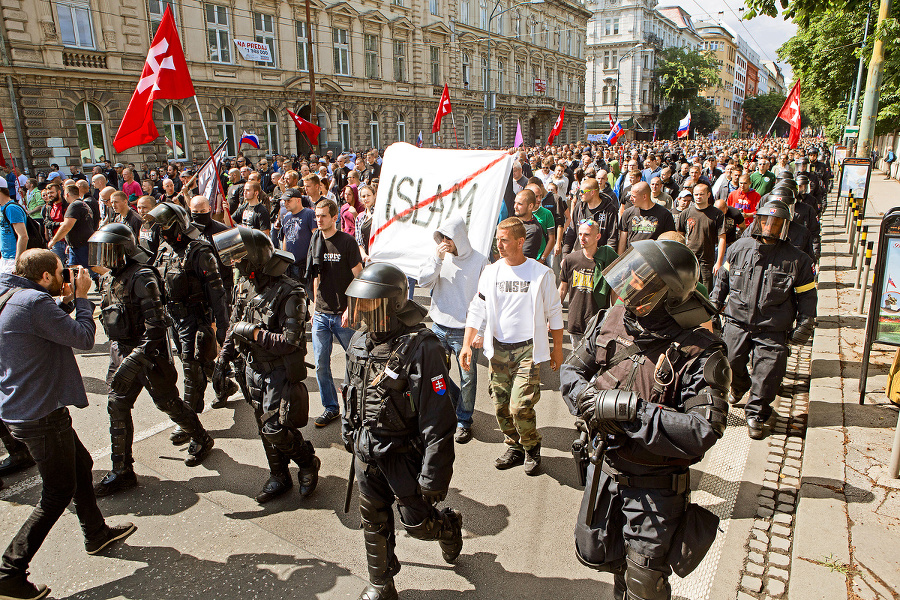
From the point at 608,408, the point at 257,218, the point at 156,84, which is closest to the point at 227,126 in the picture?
the point at 156,84

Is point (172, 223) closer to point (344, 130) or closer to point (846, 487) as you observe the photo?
point (846, 487)

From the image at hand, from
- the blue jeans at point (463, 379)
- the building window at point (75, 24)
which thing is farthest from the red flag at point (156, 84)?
the building window at point (75, 24)

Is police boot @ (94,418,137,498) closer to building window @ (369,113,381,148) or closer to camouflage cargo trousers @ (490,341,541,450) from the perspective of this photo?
camouflage cargo trousers @ (490,341,541,450)

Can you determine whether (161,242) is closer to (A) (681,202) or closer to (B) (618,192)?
(A) (681,202)

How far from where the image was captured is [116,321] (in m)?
4.34

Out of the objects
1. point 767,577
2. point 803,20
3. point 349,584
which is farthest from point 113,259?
point 803,20

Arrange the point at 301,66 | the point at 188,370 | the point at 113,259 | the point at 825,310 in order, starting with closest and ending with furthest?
the point at 113,259, the point at 188,370, the point at 825,310, the point at 301,66

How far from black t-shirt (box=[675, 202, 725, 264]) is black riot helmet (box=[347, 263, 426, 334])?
17.2 ft

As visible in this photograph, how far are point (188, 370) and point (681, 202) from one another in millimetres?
6311

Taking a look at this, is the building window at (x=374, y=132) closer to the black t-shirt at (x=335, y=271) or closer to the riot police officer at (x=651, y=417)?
the black t-shirt at (x=335, y=271)

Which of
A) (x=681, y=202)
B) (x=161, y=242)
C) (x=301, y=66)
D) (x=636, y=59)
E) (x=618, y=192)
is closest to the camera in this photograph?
(x=161, y=242)

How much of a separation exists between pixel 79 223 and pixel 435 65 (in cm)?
3437

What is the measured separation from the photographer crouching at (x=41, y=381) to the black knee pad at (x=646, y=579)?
3163 mm

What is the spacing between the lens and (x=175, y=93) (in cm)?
898
